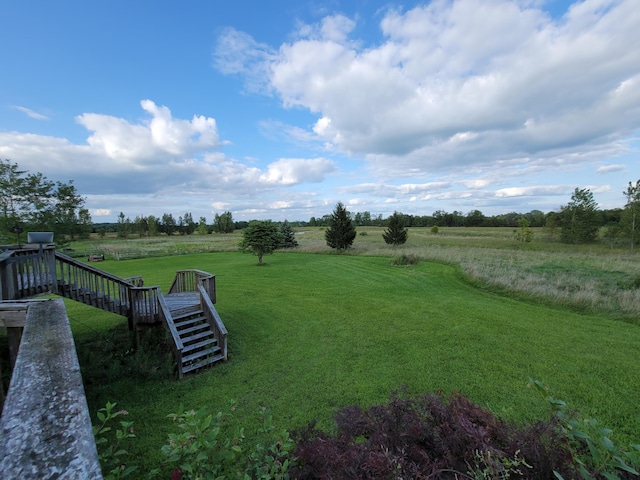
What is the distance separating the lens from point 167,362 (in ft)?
20.2

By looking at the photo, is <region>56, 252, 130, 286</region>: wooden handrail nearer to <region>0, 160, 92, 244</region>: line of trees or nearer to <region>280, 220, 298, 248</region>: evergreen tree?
<region>0, 160, 92, 244</region>: line of trees

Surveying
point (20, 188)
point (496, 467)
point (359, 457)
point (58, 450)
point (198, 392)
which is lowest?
point (198, 392)

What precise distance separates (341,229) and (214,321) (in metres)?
20.6

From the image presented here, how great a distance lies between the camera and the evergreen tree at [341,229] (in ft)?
88.4

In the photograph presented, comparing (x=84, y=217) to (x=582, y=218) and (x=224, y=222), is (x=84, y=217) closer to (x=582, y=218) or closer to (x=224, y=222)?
(x=582, y=218)

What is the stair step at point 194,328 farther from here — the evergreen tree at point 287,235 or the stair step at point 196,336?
the evergreen tree at point 287,235

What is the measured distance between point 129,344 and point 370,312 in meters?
7.02

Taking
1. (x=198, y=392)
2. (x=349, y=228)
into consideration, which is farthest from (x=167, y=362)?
(x=349, y=228)

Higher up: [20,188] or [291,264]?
[20,188]

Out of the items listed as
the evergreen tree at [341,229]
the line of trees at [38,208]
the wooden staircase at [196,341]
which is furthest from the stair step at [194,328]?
the evergreen tree at [341,229]

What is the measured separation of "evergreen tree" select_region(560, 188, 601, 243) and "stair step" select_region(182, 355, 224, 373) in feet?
127

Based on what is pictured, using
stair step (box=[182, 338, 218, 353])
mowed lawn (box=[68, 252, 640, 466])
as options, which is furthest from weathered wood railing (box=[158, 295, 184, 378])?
mowed lawn (box=[68, 252, 640, 466])

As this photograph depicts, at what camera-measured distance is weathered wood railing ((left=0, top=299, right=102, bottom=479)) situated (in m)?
0.85

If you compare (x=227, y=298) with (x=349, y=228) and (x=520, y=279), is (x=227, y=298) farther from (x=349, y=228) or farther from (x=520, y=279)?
(x=349, y=228)
